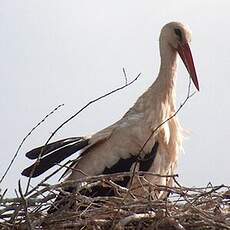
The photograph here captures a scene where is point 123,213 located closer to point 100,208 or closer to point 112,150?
point 100,208

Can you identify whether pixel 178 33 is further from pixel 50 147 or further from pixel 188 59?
pixel 50 147

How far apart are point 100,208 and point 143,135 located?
1.69 meters

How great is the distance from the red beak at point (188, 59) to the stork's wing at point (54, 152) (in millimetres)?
1080

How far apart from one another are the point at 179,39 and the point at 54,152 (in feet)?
5.10

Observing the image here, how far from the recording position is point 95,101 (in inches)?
196

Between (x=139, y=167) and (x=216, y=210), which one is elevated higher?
(x=139, y=167)

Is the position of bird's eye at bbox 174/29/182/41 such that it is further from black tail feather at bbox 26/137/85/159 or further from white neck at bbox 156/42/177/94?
black tail feather at bbox 26/137/85/159

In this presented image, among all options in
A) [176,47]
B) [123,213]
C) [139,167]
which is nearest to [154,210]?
[123,213]

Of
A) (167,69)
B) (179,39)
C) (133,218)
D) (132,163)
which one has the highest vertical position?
(179,39)

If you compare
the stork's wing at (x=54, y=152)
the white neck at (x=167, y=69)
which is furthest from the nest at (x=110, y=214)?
the white neck at (x=167, y=69)

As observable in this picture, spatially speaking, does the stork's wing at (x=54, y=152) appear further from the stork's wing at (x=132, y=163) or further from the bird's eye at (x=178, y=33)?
the bird's eye at (x=178, y=33)

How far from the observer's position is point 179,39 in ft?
24.0

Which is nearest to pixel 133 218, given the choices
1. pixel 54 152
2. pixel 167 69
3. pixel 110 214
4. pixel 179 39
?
pixel 110 214

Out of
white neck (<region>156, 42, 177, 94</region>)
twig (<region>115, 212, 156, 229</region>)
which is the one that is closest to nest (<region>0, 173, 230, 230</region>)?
twig (<region>115, 212, 156, 229</region>)
